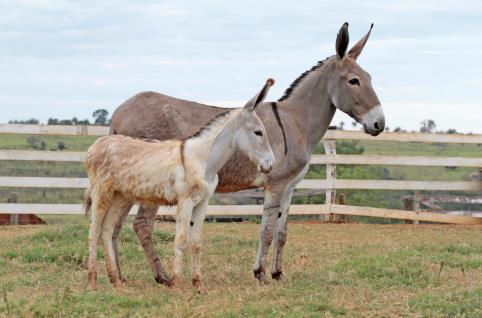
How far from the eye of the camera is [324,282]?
876cm

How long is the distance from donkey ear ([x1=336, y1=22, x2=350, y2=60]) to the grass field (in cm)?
248

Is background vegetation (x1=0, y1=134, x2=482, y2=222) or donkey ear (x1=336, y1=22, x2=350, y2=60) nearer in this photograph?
donkey ear (x1=336, y1=22, x2=350, y2=60)

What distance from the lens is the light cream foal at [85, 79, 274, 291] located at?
788 cm

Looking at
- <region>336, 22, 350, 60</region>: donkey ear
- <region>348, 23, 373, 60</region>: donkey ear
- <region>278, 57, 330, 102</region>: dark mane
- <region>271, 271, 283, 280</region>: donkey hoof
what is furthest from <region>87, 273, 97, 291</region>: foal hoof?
<region>348, 23, 373, 60</region>: donkey ear

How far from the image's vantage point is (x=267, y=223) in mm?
9070

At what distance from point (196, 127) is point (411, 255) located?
10.8 feet

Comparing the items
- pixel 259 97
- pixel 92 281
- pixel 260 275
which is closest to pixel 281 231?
pixel 260 275

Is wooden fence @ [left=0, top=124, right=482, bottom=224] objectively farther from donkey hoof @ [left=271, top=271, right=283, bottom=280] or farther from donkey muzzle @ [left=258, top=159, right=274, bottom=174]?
donkey muzzle @ [left=258, top=159, right=274, bottom=174]

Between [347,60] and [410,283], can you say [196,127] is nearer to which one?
[347,60]

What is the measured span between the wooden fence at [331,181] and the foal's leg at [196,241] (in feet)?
22.6

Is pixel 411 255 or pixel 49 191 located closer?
Answer: pixel 411 255

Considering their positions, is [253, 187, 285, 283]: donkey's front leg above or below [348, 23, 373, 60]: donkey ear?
below

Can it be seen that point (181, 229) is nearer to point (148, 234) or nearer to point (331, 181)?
point (148, 234)

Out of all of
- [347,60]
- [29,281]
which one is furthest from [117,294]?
[347,60]
